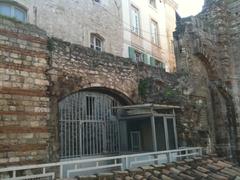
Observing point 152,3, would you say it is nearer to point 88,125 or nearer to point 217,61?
point 217,61

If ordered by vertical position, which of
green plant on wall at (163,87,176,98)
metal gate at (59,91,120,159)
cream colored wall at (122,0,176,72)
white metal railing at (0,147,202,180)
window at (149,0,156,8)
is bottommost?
white metal railing at (0,147,202,180)

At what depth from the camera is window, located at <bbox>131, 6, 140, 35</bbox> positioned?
18.5 meters

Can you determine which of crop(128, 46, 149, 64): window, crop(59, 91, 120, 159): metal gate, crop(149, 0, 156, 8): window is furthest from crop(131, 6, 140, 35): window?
crop(59, 91, 120, 159): metal gate

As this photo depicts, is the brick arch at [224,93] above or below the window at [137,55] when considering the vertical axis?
below

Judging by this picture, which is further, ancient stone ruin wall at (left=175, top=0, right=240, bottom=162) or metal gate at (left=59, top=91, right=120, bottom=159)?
ancient stone ruin wall at (left=175, top=0, right=240, bottom=162)

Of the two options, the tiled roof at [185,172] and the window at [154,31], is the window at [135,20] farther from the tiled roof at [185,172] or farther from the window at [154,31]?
the tiled roof at [185,172]

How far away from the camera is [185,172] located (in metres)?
7.98

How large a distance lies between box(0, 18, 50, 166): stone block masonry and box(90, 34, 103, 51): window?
733 centimetres

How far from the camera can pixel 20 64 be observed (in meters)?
7.52

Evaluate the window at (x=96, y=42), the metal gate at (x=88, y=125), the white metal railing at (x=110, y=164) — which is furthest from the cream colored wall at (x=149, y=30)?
the white metal railing at (x=110, y=164)

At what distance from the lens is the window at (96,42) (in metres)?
15.3

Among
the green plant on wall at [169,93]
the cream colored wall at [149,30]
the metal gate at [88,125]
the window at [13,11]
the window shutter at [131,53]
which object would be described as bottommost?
the metal gate at [88,125]

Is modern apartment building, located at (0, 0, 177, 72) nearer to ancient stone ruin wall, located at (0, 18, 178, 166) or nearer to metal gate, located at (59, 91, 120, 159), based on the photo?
metal gate, located at (59, 91, 120, 159)

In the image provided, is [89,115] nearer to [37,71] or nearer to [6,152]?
[37,71]
